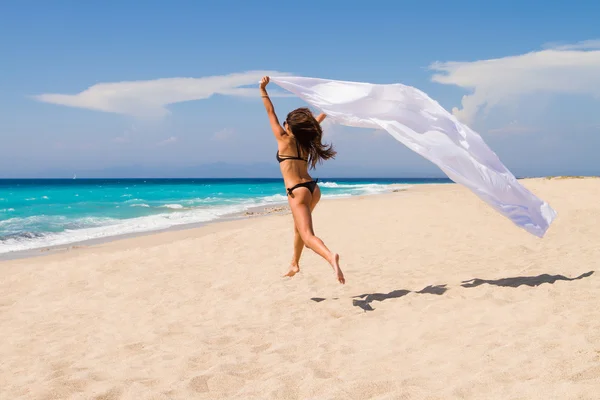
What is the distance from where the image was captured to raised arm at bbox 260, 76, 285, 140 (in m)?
5.56

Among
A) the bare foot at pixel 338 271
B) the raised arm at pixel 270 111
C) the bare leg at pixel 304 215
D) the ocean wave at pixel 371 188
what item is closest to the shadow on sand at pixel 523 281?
the bare foot at pixel 338 271

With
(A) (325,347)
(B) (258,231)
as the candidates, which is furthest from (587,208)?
(A) (325,347)

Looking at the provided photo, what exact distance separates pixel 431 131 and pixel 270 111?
6.08 feet

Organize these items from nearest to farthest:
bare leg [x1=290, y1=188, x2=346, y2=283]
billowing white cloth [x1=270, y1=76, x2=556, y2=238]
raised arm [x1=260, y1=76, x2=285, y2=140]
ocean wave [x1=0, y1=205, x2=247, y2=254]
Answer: bare leg [x1=290, y1=188, x2=346, y2=283]
raised arm [x1=260, y1=76, x2=285, y2=140]
billowing white cloth [x1=270, y1=76, x2=556, y2=238]
ocean wave [x1=0, y1=205, x2=247, y2=254]

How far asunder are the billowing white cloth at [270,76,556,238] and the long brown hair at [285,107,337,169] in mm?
703

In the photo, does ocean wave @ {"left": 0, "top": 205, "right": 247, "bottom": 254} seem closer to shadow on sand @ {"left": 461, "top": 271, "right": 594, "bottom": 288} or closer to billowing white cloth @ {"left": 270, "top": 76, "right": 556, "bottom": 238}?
billowing white cloth @ {"left": 270, "top": 76, "right": 556, "bottom": 238}

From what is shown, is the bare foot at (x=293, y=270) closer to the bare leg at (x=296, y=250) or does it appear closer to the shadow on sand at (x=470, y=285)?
the bare leg at (x=296, y=250)

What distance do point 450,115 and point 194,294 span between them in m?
3.72

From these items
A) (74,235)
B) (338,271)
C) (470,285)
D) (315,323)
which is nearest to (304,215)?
(338,271)

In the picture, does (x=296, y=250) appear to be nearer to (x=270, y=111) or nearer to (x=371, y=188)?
(x=270, y=111)

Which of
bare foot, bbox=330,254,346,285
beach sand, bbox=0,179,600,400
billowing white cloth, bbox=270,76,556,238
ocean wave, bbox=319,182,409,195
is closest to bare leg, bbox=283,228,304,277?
beach sand, bbox=0,179,600,400

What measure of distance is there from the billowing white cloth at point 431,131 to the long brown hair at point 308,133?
70 cm

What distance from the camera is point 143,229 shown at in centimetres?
1669

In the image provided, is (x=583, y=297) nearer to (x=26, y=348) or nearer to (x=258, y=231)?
(x=26, y=348)
